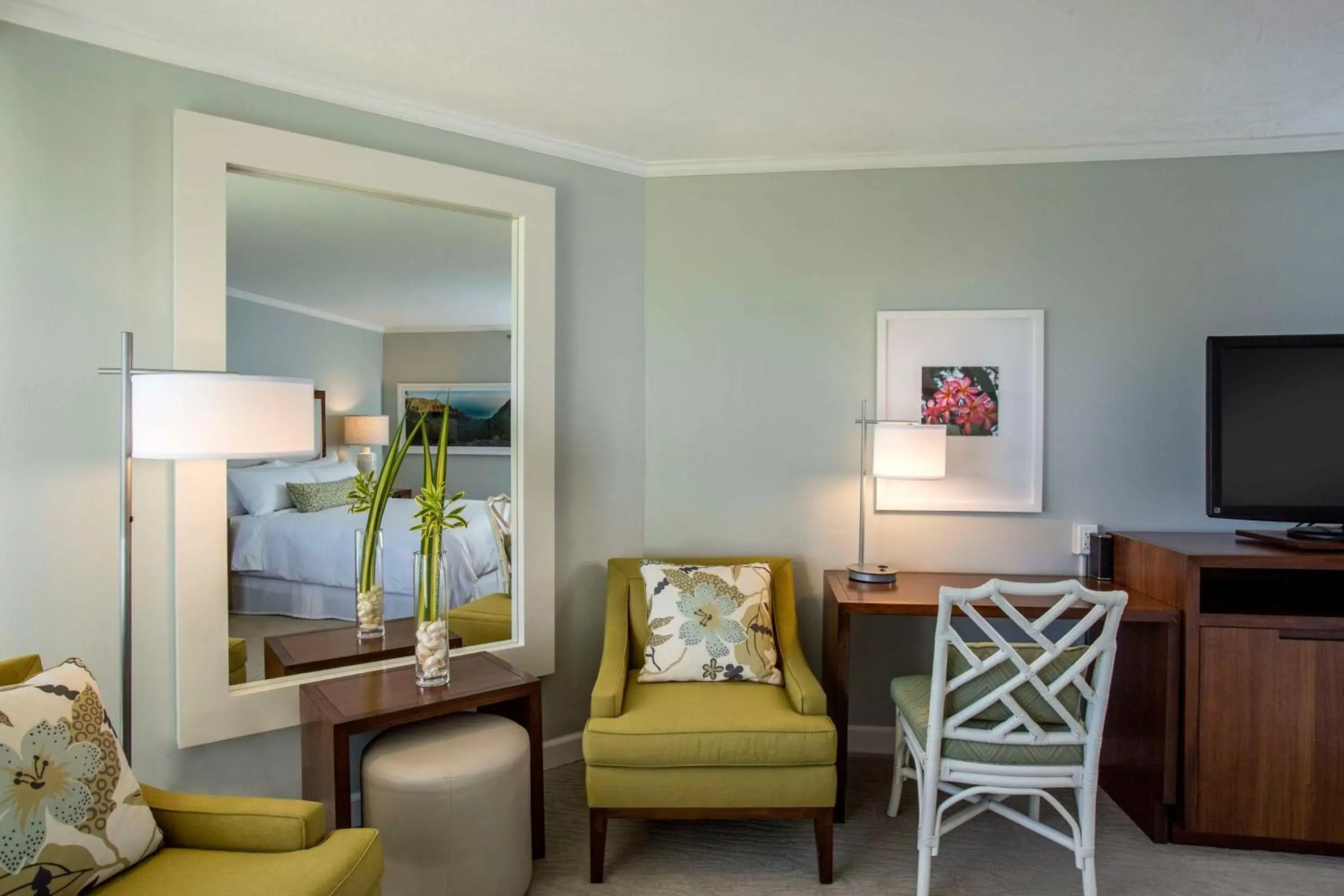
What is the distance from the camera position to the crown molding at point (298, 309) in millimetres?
2320

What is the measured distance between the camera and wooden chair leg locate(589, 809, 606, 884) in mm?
2238

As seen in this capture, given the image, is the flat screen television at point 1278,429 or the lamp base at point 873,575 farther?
the lamp base at point 873,575

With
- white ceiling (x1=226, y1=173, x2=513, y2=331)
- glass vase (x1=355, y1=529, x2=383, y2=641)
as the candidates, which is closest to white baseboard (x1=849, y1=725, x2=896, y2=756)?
glass vase (x1=355, y1=529, x2=383, y2=641)

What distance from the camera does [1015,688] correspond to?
205cm

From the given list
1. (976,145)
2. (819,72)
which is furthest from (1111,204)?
(819,72)

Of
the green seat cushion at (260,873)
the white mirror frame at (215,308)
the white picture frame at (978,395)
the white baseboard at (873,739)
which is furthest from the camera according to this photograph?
the white baseboard at (873,739)

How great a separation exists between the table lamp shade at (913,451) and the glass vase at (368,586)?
69.6 inches

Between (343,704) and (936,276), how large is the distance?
8.36ft

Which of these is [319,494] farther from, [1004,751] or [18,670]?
[1004,751]

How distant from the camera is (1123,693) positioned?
109 inches

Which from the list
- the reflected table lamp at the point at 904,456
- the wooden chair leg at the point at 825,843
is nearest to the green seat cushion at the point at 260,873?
the wooden chair leg at the point at 825,843

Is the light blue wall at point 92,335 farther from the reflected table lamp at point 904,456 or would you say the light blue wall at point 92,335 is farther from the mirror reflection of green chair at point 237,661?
the reflected table lamp at point 904,456

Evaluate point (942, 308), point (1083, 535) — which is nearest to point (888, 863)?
point (1083, 535)

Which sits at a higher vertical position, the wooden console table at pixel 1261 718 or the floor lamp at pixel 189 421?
the floor lamp at pixel 189 421
